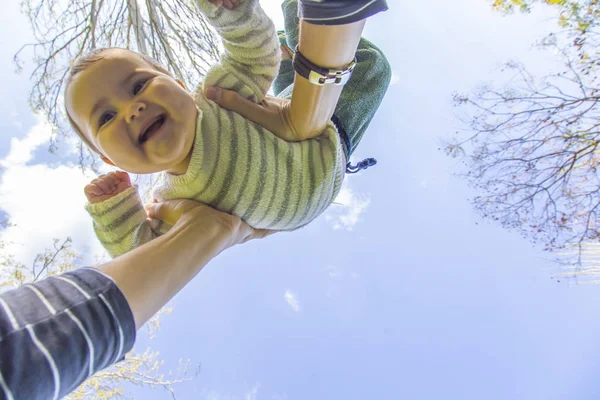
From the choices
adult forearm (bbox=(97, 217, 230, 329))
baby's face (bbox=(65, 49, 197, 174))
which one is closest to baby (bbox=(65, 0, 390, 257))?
baby's face (bbox=(65, 49, 197, 174))

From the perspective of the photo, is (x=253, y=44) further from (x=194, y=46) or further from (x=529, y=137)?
(x=529, y=137)

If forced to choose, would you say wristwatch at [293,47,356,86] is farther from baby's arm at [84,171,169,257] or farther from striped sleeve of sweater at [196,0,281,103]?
baby's arm at [84,171,169,257]

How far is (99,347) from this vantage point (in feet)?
1.65

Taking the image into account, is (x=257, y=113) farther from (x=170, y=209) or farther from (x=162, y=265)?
(x=162, y=265)

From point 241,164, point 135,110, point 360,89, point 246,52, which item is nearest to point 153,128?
point 135,110

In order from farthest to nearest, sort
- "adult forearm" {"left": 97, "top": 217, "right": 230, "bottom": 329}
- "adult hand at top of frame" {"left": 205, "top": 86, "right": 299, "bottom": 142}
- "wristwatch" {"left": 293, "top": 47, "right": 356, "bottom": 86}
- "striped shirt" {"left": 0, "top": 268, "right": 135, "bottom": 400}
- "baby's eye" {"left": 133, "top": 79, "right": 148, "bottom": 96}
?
"adult hand at top of frame" {"left": 205, "top": 86, "right": 299, "bottom": 142}, "baby's eye" {"left": 133, "top": 79, "right": 148, "bottom": 96}, "wristwatch" {"left": 293, "top": 47, "right": 356, "bottom": 86}, "adult forearm" {"left": 97, "top": 217, "right": 230, "bottom": 329}, "striped shirt" {"left": 0, "top": 268, "right": 135, "bottom": 400}

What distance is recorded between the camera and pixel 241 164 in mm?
1049

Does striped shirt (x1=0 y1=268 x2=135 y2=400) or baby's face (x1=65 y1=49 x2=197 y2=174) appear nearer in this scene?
striped shirt (x1=0 y1=268 x2=135 y2=400)

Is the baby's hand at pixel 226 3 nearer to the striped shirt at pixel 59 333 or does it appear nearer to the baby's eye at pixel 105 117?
the baby's eye at pixel 105 117

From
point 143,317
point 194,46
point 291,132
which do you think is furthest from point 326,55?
point 194,46

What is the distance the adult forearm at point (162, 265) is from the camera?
654 millimetres

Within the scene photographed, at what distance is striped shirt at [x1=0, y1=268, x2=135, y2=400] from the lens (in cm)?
42

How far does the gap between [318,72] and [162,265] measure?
0.56m

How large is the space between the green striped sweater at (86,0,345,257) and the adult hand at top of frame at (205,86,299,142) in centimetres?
2
